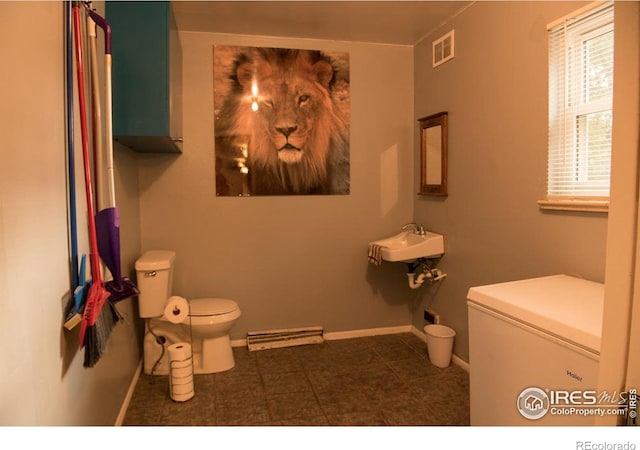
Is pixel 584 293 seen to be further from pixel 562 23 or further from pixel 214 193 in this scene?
pixel 214 193

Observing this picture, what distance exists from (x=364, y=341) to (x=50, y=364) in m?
2.51

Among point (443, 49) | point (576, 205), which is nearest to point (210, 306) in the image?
point (576, 205)

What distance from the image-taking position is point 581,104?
196cm

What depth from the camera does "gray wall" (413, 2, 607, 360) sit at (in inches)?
81.0

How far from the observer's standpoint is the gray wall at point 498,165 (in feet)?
6.75

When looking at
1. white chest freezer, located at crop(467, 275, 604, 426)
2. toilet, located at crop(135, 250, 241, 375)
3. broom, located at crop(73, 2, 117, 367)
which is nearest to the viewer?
white chest freezer, located at crop(467, 275, 604, 426)

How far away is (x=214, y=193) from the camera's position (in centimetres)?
320

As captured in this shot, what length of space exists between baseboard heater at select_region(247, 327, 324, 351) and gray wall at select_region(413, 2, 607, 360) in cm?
100

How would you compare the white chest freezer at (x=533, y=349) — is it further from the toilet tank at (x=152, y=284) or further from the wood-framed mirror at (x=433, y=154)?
the toilet tank at (x=152, y=284)

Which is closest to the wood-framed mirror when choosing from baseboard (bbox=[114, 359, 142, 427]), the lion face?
the lion face

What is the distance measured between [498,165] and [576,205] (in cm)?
63

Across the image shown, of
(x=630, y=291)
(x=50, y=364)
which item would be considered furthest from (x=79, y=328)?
(x=630, y=291)

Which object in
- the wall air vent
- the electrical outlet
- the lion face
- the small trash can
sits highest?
the wall air vent
